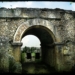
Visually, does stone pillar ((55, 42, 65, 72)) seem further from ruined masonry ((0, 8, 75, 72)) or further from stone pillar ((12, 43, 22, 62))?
stone pillar ((12, 43, 22, 62))

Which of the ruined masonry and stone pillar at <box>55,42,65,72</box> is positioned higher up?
the ruined masonry

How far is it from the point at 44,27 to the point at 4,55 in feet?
8.82

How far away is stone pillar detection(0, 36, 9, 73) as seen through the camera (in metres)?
7.24

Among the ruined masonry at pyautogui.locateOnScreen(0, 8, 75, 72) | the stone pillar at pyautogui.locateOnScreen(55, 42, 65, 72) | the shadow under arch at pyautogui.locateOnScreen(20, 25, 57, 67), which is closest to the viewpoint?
the ruined masonry at pyautogui.locateOnScreen(0, 8, 75, 72)

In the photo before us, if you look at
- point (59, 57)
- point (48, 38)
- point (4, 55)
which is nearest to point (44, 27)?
point (48, 38)

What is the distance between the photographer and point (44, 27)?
852 centimetres

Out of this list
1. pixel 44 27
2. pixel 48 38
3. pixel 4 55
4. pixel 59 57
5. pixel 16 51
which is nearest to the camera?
pixel 4 55

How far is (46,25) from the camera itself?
27.8 ft

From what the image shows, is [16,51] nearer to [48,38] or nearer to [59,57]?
[59,57]

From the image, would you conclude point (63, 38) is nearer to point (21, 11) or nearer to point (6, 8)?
point (21, 11)

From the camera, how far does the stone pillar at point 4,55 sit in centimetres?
724

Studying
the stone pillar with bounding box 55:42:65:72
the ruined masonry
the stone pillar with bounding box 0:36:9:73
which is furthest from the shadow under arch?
the stone pillar with bounding box 0:36:9:73

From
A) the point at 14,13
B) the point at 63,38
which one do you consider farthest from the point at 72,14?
the point at 14,13

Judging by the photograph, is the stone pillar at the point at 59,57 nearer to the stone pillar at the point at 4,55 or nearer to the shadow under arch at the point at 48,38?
the shadow under arch at the point at 48,38
